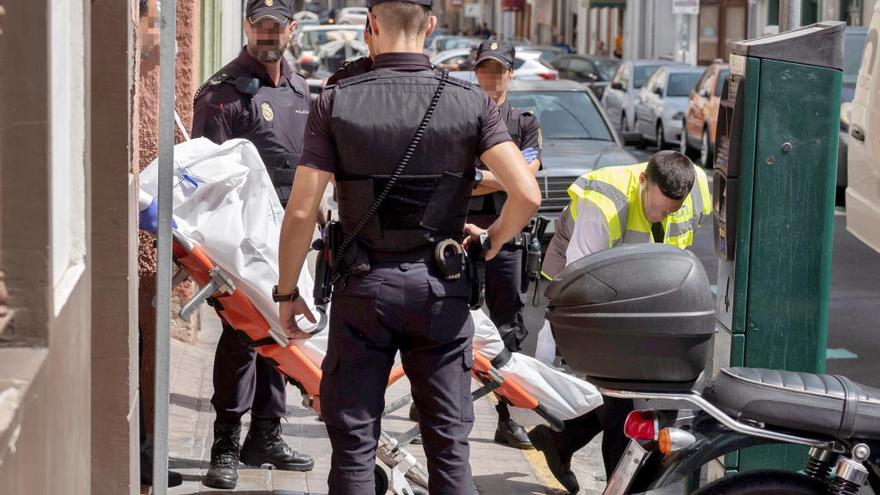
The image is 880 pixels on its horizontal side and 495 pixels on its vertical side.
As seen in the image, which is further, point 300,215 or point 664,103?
point 664,103

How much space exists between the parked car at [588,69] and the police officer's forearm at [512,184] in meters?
27.1

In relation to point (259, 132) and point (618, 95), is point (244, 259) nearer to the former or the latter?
point (259, 132)

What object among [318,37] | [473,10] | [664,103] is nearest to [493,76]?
[664,103]

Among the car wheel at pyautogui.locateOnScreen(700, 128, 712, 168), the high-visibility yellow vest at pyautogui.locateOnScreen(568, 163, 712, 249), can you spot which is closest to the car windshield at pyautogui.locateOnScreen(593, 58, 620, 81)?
the car wheel at pyautogui.locateOnScreen(700, 128, 712, 168)

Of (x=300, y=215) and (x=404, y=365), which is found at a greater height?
(x=300, y=215)

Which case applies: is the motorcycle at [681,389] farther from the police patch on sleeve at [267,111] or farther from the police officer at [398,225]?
the police patch on sleeve at [267,111]

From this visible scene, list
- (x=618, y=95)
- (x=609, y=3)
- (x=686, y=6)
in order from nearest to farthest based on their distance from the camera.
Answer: (x=618, y=95) → (x=686, y=6) → (x=609, y=3)

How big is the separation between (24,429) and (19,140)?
24.1 inches

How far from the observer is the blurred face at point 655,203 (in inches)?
215

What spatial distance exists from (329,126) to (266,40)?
1.93m

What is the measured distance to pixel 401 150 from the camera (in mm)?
4168

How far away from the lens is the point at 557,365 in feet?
23.7

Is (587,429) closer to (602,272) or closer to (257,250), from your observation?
(257,250)

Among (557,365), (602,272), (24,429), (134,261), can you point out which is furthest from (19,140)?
Answer: (557,365)
